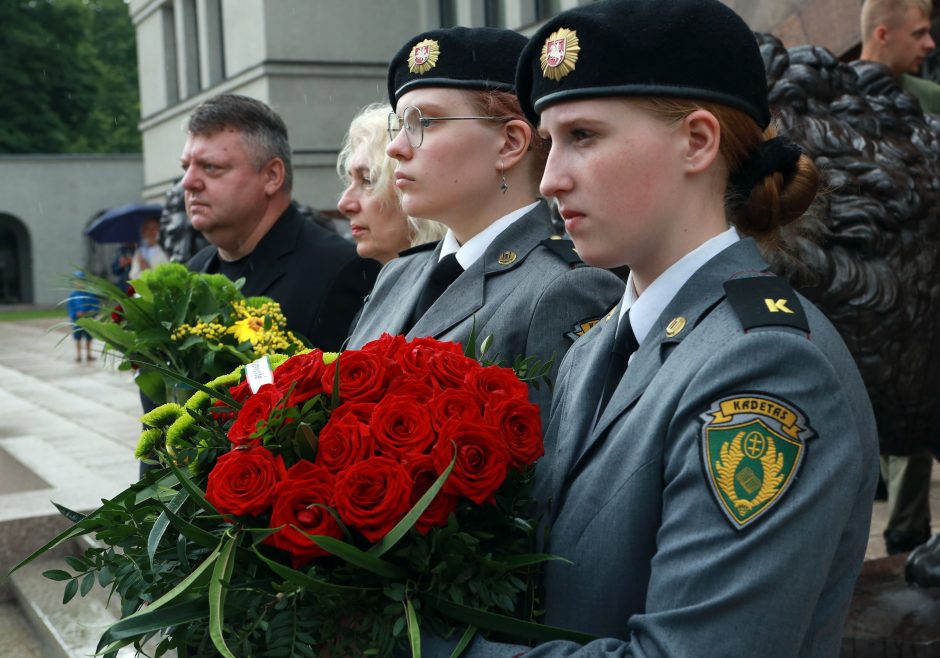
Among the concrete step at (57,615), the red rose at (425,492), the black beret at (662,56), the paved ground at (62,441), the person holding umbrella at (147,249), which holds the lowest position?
the concrete step at (57,615)

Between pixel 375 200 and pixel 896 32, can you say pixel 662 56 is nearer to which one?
pixel 375 200

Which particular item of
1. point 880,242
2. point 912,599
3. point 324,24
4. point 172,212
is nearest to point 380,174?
point 880,242

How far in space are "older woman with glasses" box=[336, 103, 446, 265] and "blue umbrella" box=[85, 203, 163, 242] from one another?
16.2 m

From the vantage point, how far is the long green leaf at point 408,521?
4.65ft

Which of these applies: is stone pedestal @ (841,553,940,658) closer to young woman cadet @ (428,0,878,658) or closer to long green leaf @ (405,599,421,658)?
young woman cadet @ (428,0,878,658)

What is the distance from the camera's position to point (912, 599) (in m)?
A: 3.10

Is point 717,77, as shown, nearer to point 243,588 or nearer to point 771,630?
point 771,630

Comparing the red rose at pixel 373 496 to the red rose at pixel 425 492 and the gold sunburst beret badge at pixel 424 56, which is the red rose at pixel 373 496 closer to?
the red rose at pixel 425 492

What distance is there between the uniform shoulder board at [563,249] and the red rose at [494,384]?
74 cm

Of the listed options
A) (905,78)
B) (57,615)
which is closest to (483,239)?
(905,78)

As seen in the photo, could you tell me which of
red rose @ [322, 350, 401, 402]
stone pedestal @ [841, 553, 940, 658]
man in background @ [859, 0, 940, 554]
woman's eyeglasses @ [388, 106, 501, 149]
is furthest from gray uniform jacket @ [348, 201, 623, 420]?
man in background @ [859, 0, 940, 554]

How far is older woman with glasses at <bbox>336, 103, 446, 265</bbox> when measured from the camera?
11.8 ft

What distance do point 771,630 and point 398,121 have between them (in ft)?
5.54

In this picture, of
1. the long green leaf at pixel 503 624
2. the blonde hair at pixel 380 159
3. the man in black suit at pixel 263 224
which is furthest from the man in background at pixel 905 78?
the long green leaf at pixel 503 624
